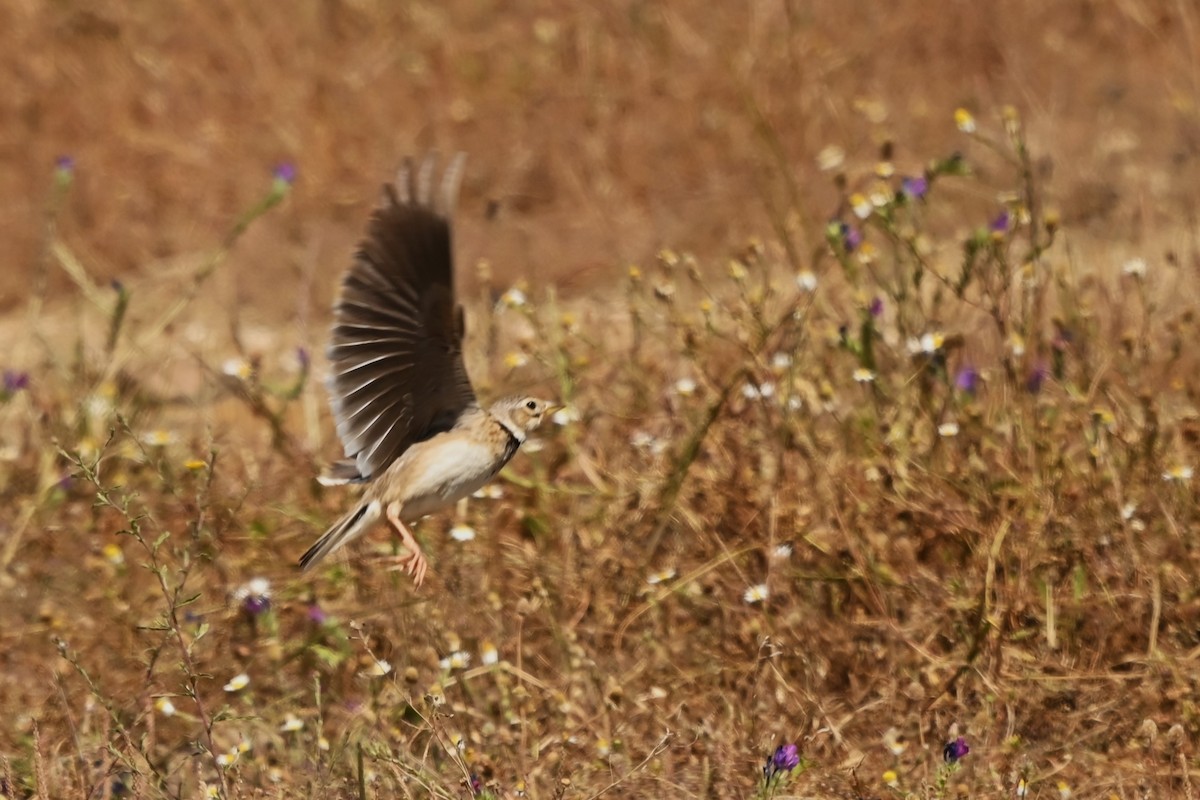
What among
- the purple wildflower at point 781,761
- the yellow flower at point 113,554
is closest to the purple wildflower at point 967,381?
the purple wildflower at point 781,761

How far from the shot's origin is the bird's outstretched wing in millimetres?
3568

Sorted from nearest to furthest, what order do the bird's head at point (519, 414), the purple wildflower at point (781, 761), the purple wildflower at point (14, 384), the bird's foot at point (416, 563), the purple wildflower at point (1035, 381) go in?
the purple wildflower at point (781, 761), the bird's foot at point (416, 563), the bird's head at point (519, 414), the purple wildflower at point (1035, 381), the purple wildflower at point (14, 384)

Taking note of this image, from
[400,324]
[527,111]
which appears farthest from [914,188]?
[527,111]

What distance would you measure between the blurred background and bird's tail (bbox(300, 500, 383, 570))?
314 cm

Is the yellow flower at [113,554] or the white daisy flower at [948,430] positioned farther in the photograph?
the yellow flower at [113,554]

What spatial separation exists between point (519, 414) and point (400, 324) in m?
0.32

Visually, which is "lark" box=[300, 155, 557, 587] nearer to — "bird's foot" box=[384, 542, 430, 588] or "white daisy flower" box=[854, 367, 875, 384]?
"bird's foot" box=[384, 542, 430, 588]

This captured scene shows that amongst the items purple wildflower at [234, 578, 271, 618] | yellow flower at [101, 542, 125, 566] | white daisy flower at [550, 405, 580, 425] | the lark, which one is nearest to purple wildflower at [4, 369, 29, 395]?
yellow flower at [101, 542, 125, 566]

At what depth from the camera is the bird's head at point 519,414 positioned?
369 centimetres

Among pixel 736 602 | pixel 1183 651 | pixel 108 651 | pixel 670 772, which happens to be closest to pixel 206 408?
pixel 108 651

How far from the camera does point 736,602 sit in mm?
3848

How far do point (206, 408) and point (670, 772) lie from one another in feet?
8.82

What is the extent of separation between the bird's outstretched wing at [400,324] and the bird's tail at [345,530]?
11 centimetres

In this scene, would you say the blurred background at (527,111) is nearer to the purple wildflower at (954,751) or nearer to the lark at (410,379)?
the lark at (410,379)
